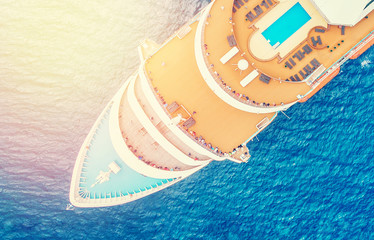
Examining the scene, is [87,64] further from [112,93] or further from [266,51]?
[266,51]

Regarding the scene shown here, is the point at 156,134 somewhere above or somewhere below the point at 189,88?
below

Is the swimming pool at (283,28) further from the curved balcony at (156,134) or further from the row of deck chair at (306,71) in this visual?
the curved balcony at (156,134)

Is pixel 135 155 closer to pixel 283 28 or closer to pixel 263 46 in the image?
pixel 263 46

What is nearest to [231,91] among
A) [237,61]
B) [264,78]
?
[237,61]

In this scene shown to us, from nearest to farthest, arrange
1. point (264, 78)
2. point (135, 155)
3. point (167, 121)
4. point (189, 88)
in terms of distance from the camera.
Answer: point (264, 78) < point (167, 121) < point (189, 88) < point (135, 155)

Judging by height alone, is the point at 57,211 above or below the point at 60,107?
below

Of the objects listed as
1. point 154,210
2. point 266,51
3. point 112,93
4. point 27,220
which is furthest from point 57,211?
point 266,51
